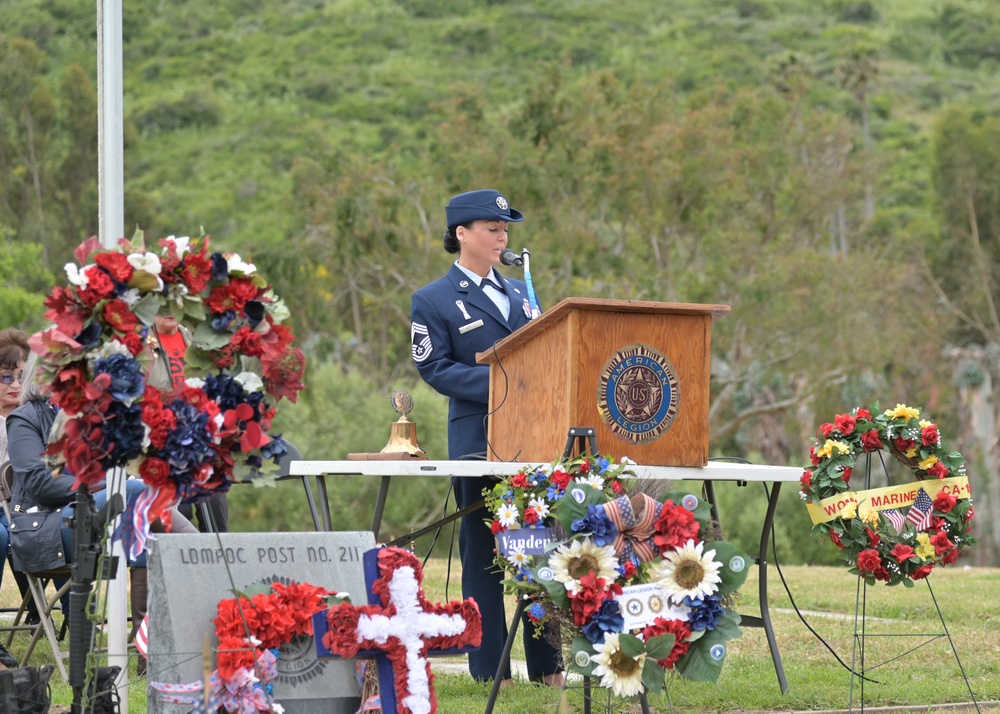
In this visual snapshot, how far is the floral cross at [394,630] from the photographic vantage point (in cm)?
377

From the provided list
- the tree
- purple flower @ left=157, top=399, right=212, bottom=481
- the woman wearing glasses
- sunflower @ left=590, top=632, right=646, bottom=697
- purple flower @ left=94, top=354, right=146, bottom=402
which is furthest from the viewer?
the tree

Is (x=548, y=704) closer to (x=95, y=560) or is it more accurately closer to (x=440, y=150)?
(x=95, y=560)

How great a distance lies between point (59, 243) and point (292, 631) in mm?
32605

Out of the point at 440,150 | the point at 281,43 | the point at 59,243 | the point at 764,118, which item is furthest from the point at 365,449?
the point at 281,43

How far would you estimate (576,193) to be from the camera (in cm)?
2355

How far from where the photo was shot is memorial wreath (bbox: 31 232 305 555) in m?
3.56

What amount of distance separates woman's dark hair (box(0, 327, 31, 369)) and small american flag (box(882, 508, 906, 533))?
406cm

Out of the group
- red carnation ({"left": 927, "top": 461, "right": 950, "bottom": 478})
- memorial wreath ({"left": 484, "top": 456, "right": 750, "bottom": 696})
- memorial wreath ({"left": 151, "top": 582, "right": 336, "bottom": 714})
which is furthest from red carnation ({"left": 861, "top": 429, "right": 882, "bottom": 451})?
memorial wreath ({"left": 151, "top": 582, "right": 336, "bottom": 714})

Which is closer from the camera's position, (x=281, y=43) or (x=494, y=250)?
(x=494, y=250)

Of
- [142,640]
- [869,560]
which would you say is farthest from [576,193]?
[142,640]

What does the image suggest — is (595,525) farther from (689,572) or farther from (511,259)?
(511,259)

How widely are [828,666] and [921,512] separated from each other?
54.3 inches

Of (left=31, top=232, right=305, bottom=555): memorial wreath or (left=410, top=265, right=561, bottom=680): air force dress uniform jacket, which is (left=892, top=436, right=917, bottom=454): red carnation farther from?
(left=31, top=232, right=305, bottom=555): memorial wreath

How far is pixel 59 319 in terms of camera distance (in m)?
3.58
